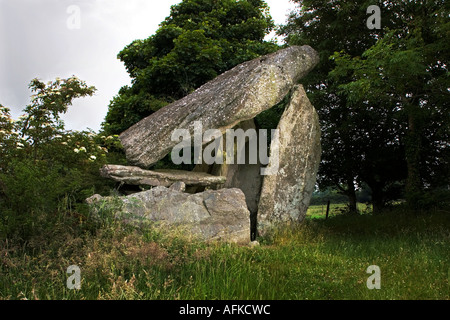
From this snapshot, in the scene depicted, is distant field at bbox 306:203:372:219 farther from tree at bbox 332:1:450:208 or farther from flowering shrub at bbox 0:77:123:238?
flowering shrub at bbox 0:77:123:238

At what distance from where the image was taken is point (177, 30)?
818 inches

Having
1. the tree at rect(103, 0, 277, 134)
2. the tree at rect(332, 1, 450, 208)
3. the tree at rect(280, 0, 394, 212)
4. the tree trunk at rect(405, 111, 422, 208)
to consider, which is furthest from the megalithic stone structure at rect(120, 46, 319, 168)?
the tree at rect(103, 0, 277, 134)

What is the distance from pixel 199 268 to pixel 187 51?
545 inches

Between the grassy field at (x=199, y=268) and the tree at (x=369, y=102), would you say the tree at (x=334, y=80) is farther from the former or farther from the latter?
the grassy field at (x=199, y=268)

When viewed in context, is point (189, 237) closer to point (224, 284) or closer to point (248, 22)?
point (224, 284)

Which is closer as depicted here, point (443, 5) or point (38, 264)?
point (38, 264)

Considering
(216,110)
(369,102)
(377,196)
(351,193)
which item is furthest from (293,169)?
(377,196)

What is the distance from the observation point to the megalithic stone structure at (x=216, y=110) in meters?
11.2

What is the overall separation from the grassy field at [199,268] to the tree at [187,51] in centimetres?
1094

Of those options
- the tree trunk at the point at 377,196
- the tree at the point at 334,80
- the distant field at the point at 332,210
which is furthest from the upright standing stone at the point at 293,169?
the distant field at the point at 332,210

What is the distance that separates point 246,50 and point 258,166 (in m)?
8.45

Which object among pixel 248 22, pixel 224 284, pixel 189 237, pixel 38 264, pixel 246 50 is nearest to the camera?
pixel 224 284
